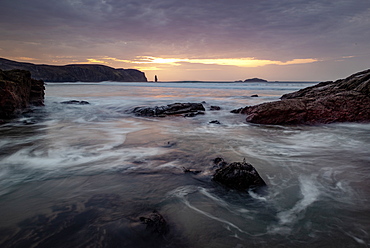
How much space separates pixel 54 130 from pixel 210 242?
745 centimetres

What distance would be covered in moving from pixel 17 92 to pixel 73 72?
137 metres

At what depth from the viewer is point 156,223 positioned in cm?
227

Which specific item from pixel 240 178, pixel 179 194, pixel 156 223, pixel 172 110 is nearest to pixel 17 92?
pixel 172 110

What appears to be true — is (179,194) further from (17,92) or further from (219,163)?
(17,92)

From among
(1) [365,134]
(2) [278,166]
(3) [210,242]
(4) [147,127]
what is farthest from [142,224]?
(1) [365,134]

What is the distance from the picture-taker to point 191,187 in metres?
3.25

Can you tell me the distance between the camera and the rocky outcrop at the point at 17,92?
8.62 m

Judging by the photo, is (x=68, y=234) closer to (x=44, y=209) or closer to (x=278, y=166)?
(x=44, y=209)

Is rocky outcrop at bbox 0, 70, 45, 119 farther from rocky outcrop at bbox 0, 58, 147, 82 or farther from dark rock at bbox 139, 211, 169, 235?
rocky outcrop at bbox 0, 58, 147, 82

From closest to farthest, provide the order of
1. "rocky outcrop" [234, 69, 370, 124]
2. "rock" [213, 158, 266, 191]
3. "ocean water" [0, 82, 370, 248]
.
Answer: "ocean water" [0, 82, 370, 248]
"rock" [213, 158, 266, 191]
"rocky outcrop" [234, 69, 370, 124]

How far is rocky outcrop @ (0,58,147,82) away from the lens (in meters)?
107

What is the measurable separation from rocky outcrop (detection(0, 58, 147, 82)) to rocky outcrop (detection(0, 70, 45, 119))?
108 metres

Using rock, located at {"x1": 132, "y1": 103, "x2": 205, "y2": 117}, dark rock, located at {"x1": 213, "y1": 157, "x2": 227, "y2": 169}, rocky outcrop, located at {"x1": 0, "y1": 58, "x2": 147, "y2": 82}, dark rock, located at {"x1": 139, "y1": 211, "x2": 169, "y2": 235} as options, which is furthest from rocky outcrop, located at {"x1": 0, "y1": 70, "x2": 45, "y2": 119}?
rocky outcrop, located at {"x1": 0, "y1": 58, "x2": 147, "y2": 82}

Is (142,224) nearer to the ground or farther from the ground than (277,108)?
nearer to the ground
